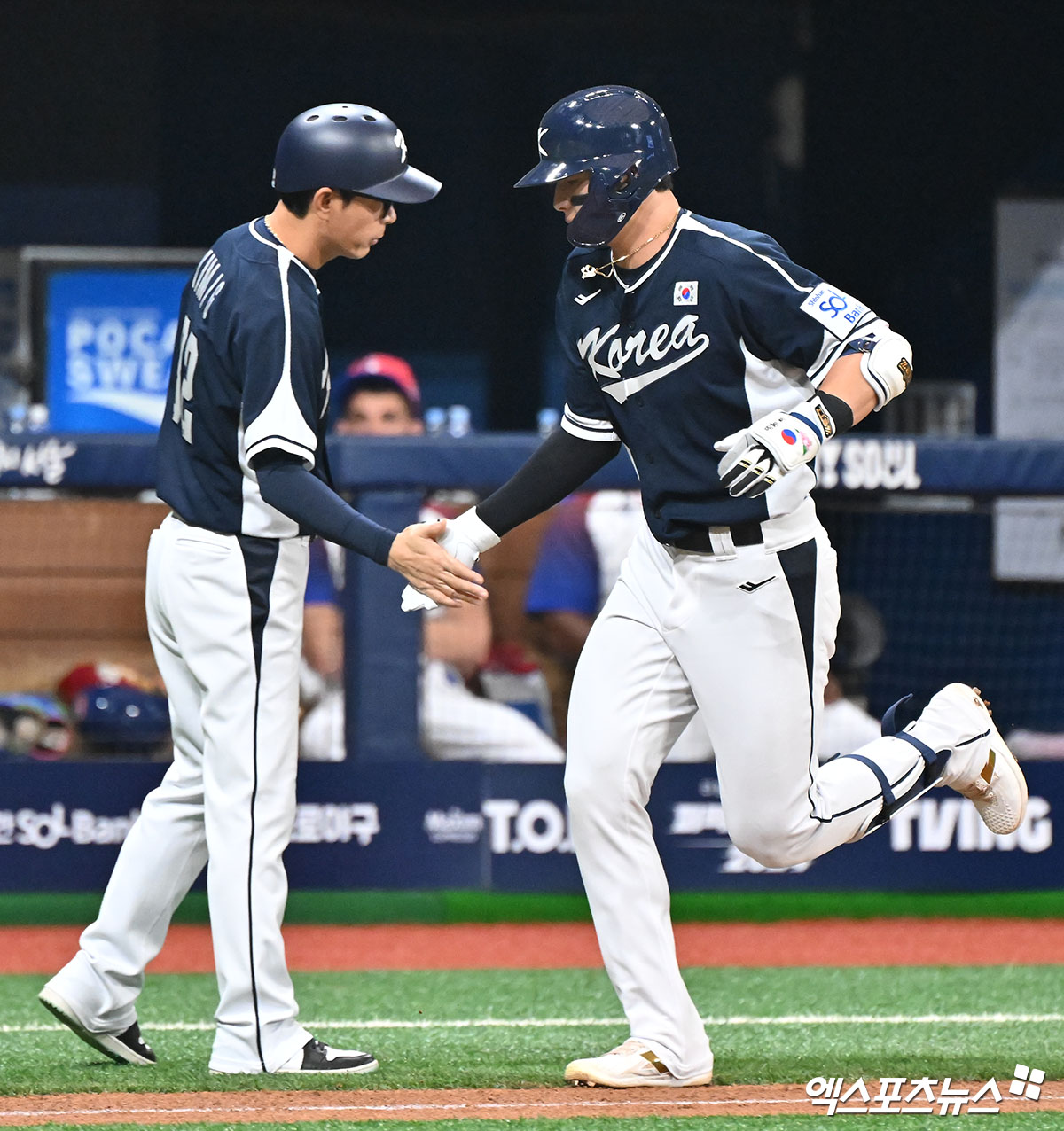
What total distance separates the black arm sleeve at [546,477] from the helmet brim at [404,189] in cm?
54

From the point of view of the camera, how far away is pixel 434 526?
11.9 feet

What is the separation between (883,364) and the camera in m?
3.31

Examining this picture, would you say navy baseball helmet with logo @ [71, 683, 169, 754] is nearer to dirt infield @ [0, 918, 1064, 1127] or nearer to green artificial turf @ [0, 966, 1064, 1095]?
dirt infield @ [0, 918, 1064, 1127]

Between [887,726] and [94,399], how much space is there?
582cm

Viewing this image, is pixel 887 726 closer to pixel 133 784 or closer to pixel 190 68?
pixel 133 784

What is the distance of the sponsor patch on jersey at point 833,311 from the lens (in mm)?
3342

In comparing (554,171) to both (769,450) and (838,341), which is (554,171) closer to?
(838,341)

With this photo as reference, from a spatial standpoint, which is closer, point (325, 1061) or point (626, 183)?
point (626, 183)

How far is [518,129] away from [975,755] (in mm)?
6019

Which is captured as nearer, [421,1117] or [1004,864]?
[421,1117]

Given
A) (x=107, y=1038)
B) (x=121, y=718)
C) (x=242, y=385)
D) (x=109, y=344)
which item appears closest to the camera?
(x=242, y=385)

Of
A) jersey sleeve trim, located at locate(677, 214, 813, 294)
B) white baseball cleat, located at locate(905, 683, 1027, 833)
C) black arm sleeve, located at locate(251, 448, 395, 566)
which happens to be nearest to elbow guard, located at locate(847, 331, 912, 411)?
jersey sleeve trim, located at locate(677, 214, 813, 294)

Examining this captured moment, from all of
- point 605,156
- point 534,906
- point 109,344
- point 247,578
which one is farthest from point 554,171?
point 109,344

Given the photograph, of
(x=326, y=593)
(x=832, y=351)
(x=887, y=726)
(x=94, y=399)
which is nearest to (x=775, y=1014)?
(x=887, y=726)
